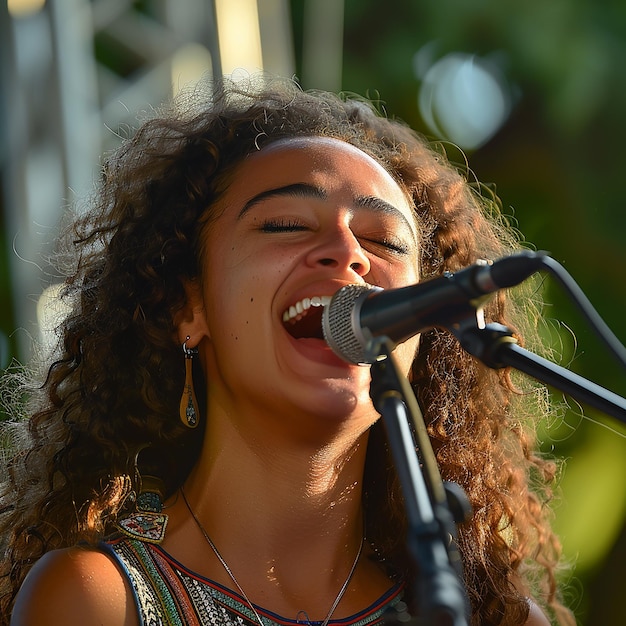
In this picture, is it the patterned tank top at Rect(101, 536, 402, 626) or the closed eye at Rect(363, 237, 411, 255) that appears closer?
the patterned tank top at Rect(101, 536, 402, 626)

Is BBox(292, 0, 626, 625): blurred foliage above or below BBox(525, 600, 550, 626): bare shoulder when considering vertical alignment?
below

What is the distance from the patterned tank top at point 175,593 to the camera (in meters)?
2.07

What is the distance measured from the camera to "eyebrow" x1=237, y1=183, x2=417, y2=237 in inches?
90.9

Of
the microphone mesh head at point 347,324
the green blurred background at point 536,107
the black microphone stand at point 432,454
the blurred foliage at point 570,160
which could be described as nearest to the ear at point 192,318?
the microphone mesh head at point 347,324

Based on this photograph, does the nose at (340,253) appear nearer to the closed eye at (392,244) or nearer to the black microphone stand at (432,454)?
the closed eye at (392,244)

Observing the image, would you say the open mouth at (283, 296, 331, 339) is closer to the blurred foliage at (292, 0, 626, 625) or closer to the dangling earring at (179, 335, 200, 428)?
the dangling earring at (179, 335, 200, 428)

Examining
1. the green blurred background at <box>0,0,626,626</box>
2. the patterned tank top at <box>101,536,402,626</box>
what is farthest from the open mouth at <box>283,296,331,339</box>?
the green blurred background at <box>0,0,626,626</box>

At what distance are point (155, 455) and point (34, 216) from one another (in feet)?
4.77

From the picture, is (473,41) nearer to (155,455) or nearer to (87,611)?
(155,455)

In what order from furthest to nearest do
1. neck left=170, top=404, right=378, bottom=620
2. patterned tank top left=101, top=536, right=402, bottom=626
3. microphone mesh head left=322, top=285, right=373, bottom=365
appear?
neck left=170, top=404, right=378, bottom=620 → patterned tank top left=101, top=536, right=402, bottom=626 → microphone mesh head left=322, top=285, right=373, bottom=365

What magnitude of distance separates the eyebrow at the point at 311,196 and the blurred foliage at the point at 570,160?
8.14 ft

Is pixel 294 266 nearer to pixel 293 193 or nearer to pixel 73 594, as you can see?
pixel 293 193

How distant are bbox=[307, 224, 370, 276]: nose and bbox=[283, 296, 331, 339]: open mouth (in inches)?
3.6

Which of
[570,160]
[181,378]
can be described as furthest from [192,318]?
[570,160]
